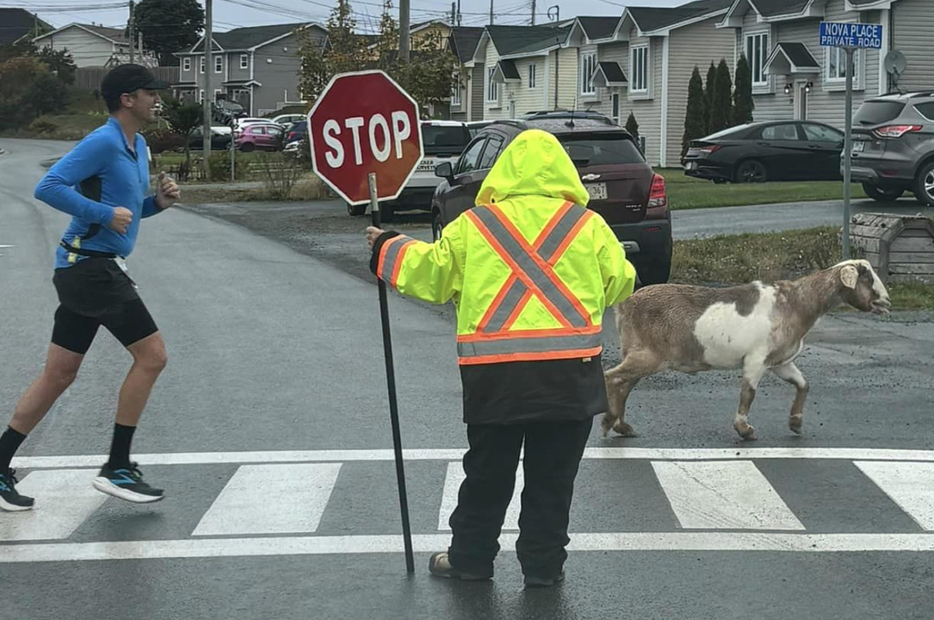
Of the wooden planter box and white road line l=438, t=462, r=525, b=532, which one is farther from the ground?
the wooden planter box

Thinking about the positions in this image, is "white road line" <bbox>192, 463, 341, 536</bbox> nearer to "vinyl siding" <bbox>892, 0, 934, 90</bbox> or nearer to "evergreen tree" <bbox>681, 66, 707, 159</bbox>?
"vinyl siding" <bbox>892, 0, 934, 90</bbox>

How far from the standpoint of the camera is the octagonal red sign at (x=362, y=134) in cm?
615

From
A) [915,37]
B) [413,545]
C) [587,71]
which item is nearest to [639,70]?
[587,71]

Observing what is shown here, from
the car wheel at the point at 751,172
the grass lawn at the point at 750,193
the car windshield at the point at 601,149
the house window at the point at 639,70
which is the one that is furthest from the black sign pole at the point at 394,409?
the house window at the point at 639,70

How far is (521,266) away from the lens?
17.8 feet

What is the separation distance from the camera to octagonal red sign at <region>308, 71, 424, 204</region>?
6.15m

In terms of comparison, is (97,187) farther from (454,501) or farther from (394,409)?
(454,501)

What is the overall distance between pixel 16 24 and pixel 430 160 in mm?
143689

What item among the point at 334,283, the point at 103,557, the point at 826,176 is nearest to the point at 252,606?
the point at 103,557

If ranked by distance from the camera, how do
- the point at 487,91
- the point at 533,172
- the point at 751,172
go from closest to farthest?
the point at 533,172, the point at 751,172, the point at 487,91

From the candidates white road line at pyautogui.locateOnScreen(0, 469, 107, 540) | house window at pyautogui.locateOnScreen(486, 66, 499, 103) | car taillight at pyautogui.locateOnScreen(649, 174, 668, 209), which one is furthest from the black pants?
house window at pyautogui.locateOnScreen(486, 66, 499, 103)

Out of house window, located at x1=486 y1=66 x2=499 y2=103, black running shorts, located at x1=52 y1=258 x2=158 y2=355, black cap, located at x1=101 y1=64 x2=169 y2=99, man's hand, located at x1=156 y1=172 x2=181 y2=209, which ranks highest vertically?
house window, located at x1=486 y1=66 x2=499 y2=103

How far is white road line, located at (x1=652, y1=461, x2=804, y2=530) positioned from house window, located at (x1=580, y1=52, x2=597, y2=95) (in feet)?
167

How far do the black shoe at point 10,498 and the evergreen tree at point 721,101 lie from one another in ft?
133
